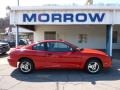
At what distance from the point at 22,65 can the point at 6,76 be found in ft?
2.92

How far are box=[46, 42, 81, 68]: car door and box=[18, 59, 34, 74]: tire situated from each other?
0.83 m

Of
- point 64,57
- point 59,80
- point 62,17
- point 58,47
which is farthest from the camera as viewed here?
point 62,17

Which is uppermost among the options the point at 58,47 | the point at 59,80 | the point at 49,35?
the point at 49,35

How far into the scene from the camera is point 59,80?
10602 mm

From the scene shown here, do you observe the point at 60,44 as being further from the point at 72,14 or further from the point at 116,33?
the point at 116,33

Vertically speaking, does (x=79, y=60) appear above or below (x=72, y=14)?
below

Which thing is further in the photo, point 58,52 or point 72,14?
point 72,14

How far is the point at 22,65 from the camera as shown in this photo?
471 inches

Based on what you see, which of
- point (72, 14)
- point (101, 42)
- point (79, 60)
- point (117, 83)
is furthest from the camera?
point (101, 42)

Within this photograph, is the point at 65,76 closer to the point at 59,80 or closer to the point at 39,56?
the point at 59,80

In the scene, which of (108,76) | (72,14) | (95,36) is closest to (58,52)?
(108,76)

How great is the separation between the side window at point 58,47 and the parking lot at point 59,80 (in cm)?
111

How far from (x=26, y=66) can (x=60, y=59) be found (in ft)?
5.22

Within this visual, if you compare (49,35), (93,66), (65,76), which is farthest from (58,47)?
(49,35)
